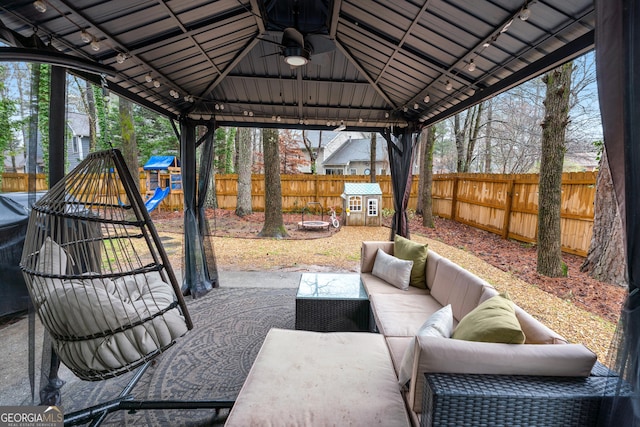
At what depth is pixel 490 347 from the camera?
1376 millimetres

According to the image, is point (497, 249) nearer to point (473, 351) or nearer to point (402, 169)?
point (402, 169)

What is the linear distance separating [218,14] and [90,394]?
3.09m

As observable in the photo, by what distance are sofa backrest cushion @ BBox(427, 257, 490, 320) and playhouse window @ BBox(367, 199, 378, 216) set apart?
5.74 meters

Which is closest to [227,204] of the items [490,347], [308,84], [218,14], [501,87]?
[308,84]

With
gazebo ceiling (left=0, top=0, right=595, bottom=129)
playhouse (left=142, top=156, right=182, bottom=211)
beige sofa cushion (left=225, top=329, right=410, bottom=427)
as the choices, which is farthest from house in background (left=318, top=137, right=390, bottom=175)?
beige sofa cushion (left=225, top=329, right=410, bottom=427)

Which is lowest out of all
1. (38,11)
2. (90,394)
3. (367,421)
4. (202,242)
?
(90,394)

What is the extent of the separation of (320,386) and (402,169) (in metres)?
3.51

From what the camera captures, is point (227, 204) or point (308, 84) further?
point (227, 204)

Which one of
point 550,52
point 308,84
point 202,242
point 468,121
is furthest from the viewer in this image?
point 468,121

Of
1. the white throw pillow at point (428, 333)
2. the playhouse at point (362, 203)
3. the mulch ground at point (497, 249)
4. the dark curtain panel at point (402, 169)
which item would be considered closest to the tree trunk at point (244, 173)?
the mulch ground at point (497, 249)

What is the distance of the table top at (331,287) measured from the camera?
3.03 metres

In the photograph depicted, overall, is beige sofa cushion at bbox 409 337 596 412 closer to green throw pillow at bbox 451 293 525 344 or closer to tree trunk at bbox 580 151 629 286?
green throw pillow at bbox 451 293 525 344

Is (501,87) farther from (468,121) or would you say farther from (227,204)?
(468,121)

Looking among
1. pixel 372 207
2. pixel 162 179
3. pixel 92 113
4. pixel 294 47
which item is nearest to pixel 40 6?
pixel 294 47
